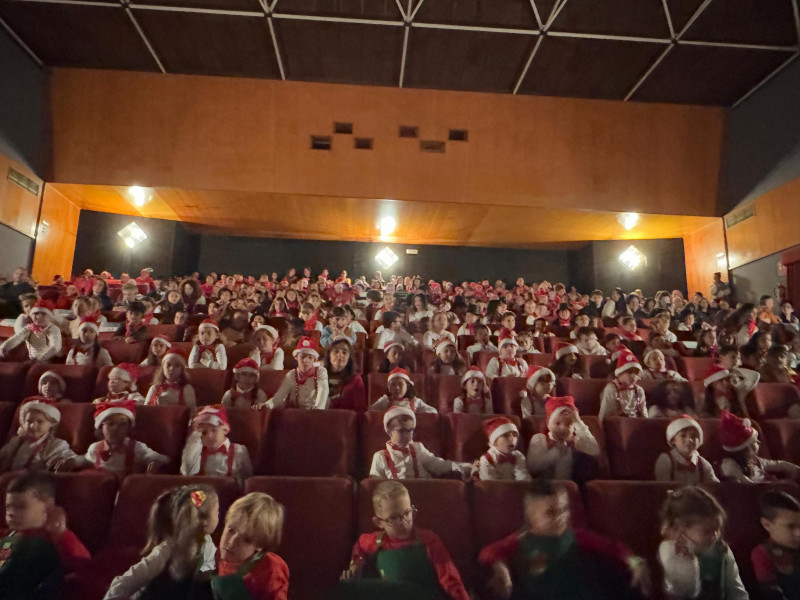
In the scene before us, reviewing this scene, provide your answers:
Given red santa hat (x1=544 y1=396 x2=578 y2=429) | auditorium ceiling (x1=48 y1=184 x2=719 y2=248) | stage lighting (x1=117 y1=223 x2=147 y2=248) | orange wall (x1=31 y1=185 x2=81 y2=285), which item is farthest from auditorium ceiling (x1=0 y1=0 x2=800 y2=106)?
red santa hat (x1=544 y1=396 x2=578 y2=429)

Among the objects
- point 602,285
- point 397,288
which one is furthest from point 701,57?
point 397,288

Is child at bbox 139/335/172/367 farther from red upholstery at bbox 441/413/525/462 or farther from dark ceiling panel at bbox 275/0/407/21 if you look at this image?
dark ceiling panel at bbox 275/0/407/21

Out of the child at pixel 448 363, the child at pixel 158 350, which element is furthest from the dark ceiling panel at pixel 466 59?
the child at pixel 158 350

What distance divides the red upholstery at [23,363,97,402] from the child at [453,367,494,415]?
1.60m

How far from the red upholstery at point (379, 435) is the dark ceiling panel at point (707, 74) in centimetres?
505

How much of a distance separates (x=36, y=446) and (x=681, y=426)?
81.6 inches

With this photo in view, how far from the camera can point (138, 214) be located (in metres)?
6.59

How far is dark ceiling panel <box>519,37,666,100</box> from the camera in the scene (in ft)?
16.4

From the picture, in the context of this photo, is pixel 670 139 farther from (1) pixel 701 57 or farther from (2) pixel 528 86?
(2) pixel 528 86

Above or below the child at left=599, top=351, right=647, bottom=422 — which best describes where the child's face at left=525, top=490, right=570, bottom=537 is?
below

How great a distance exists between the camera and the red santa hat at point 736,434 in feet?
5.55

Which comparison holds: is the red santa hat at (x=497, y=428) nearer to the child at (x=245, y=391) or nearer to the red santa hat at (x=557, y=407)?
the red santa hat at (x=557, y=407)

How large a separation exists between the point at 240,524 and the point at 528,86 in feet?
18.7

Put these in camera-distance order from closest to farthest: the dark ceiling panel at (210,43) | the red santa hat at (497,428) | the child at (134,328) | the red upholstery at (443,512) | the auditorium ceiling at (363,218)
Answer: the red upholstery at (443,512)
the red santa hat at (497,428)
the child at (134,328)
the dark ceiling panel at (210,43)
the auditorium ceiling at (363,218)
